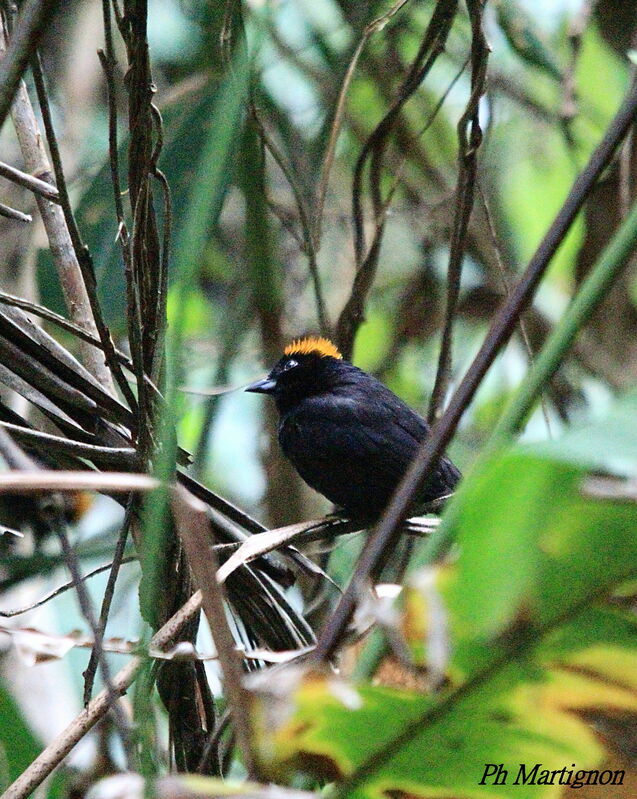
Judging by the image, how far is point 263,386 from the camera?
3141mm

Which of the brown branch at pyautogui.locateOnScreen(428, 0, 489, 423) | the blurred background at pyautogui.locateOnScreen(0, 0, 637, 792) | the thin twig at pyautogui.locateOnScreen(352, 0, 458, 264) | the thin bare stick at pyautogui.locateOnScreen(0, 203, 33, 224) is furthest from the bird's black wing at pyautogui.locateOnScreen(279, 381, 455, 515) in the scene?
the thin bare stick at pyautogui.locateOnScreen(0, 203, 33, 224)

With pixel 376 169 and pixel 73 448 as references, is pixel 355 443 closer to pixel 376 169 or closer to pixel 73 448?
pixel 376 169

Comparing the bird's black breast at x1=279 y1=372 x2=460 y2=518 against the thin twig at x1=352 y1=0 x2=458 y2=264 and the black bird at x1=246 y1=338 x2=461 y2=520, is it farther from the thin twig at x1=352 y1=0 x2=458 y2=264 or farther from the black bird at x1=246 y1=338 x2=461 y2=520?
the thin twig at x1=352 y1=0 x2=458 y2=264

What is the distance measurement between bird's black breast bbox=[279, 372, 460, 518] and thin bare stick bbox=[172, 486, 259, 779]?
6.10ft

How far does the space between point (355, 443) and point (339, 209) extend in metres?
1.70

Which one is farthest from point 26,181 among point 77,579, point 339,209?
point 339,209

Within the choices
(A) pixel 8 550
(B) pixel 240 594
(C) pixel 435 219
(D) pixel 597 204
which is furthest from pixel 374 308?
(B) pixel 240 594

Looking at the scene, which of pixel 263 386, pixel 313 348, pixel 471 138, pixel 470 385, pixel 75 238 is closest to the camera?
pixel 470 385

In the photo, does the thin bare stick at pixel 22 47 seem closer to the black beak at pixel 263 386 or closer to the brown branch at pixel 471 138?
the brown branch at pixel 471 138

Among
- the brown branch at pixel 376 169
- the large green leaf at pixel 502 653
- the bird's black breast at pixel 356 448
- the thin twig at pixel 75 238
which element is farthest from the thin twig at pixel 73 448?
the bird's black breast at pixel 356 448

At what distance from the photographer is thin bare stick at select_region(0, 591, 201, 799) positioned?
127cm

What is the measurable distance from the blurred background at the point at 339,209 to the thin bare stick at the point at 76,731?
4.53ft

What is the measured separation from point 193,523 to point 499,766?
463mm

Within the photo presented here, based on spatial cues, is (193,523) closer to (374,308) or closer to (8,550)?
(8,550)
